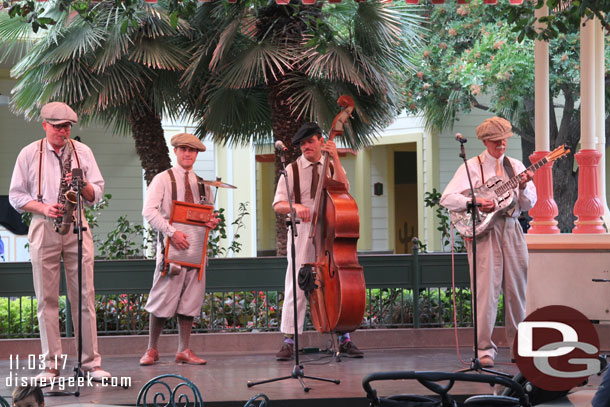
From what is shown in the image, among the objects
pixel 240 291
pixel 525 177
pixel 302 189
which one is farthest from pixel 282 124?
pixel 525 177

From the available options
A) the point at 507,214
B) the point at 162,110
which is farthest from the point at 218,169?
the point at 507,214

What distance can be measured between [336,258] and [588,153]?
359 centimetres

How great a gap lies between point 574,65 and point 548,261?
8.69 meters

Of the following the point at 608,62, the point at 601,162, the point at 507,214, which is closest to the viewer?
the point at 507,214

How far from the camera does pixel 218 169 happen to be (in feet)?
61.4

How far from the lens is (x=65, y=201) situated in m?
6.39

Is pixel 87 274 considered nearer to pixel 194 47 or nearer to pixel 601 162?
pixel 194 47

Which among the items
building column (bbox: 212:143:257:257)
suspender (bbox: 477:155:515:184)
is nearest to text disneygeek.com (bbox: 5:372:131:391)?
suspender (bbox: 477:155:515:184)

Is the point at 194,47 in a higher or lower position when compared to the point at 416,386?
higher

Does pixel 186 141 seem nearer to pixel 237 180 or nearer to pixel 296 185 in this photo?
pixel 296 185

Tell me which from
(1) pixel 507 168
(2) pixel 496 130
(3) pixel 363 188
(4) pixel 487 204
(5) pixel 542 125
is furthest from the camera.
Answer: (3) pixel 363 188

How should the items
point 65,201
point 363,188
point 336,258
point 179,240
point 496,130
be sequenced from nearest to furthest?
1. point 65,201
2. point 336,258
3. point 496,130
4. point 179,240
5. point 363,188

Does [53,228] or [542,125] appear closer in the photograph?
[53,228]

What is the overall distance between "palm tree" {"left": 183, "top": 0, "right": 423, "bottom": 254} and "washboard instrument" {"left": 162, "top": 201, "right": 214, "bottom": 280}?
2.70 m
